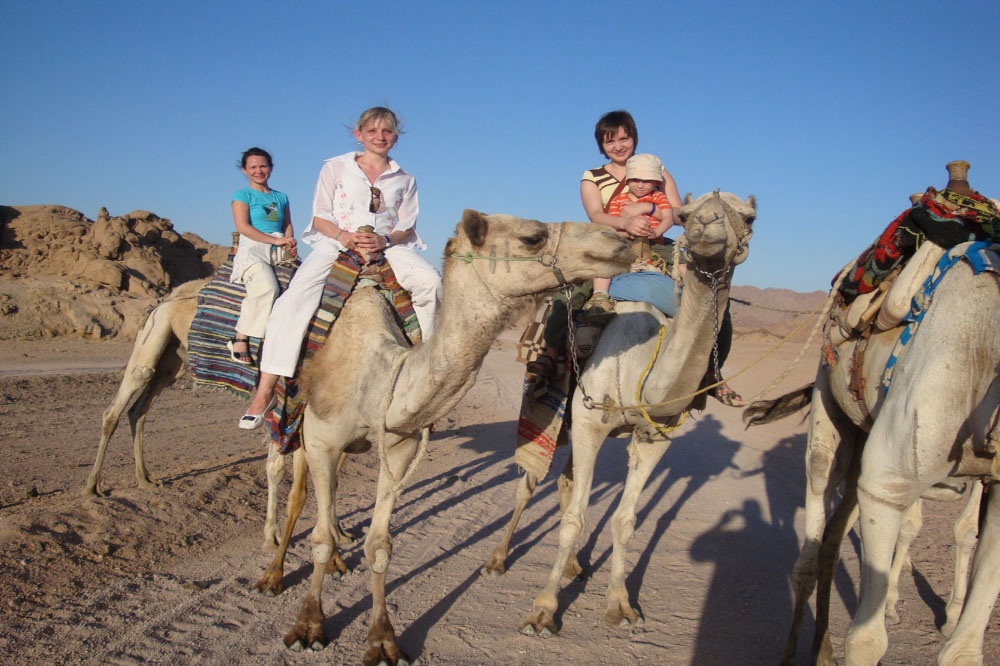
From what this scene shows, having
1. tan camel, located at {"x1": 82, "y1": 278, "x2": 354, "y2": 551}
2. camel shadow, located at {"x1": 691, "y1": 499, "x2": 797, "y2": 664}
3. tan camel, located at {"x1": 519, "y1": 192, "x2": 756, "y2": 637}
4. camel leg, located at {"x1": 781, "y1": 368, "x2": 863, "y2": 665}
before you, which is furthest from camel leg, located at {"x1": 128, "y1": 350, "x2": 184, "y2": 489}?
camel leg, located at {"x1": 781, "y1": 368, "x2": 863, "y2": 665}

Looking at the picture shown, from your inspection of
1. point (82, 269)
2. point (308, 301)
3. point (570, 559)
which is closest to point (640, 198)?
point (308, 301)

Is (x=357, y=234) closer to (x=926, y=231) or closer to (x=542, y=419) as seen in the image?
(x=542, y=419)

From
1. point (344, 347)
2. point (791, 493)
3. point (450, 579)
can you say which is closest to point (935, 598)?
point (791, 493)

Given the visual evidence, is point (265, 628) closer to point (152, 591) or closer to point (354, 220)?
point (152, 591)

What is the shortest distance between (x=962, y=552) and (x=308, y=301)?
506cm

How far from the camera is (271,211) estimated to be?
21.4 feet

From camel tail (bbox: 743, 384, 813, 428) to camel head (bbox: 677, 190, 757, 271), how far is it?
2732mm

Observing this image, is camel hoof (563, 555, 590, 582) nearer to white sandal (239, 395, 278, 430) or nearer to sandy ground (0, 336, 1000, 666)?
sandy ground (0, 336, 1000, 666)

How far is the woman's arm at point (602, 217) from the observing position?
4393 mm

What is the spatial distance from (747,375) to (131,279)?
802 inches

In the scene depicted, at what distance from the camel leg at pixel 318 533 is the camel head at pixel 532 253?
5.00 feet

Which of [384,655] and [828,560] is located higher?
[828,560]

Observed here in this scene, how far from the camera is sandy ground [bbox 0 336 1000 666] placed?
413cm

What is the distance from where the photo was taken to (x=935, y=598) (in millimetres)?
5316
